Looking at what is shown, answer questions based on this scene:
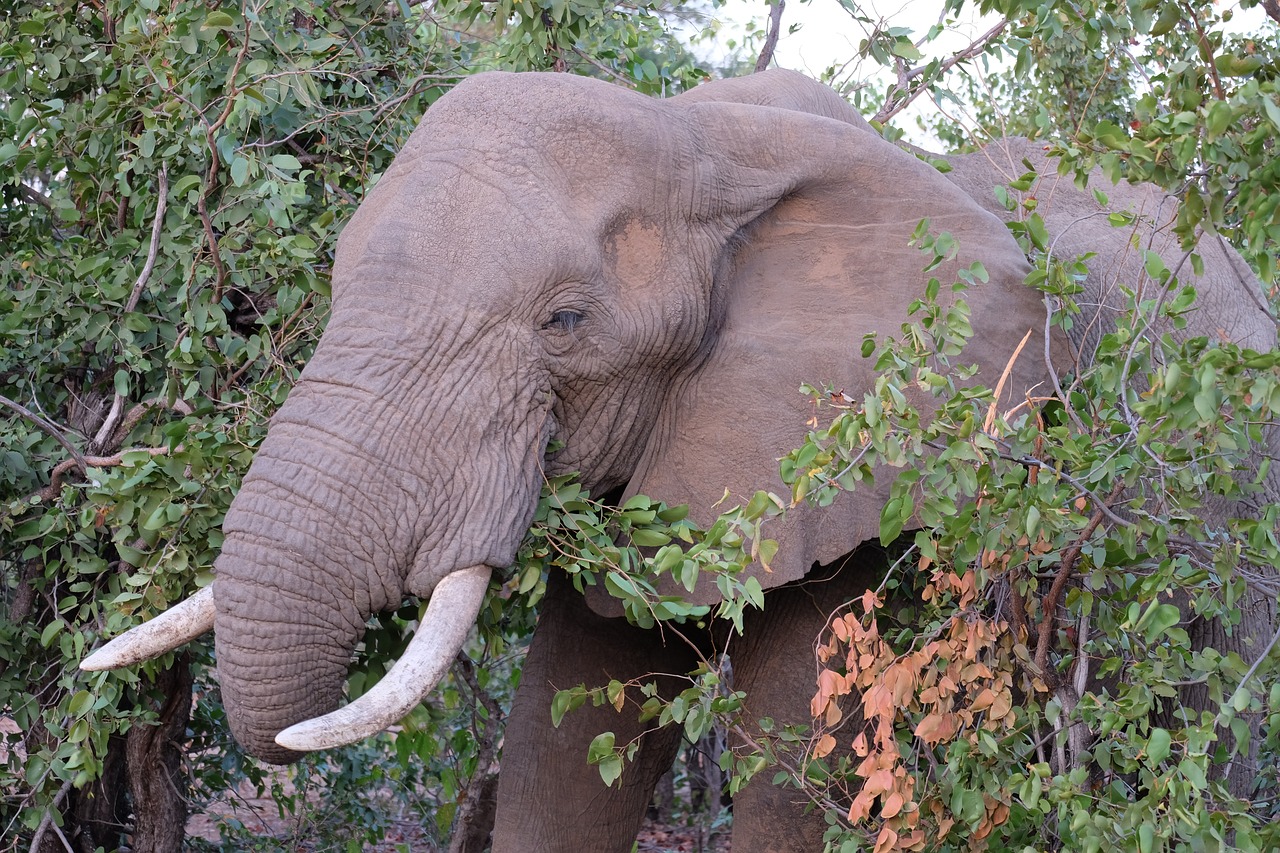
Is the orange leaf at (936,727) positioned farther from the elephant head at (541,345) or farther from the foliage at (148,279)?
the foliage at (148,279)

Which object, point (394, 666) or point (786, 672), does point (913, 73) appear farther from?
point (394, 666)

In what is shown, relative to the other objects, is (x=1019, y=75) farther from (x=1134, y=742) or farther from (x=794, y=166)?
(x=1134, y=742)

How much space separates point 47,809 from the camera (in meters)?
3.50

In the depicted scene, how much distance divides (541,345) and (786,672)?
980 mm

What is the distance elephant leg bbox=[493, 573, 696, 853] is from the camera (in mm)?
3807

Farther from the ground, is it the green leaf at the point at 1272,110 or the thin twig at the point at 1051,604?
the green leaf at the point at 1272,110

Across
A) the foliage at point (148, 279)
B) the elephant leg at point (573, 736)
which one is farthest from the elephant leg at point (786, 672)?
the foliage at point (148, 279)

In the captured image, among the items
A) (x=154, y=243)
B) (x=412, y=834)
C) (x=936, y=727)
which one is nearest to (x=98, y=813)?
(x=154, y=243)

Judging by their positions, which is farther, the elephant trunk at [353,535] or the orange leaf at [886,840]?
the orange leaf at [886,840]

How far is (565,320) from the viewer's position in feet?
9.80

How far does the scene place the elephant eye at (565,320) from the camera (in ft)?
9.75

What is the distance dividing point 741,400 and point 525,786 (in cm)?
129

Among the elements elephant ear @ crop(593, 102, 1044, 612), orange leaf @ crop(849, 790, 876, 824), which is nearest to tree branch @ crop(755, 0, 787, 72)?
elephant ear @ crop(593, 102, 1044, 612)

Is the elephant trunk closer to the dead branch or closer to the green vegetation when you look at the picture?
the green vegetation
